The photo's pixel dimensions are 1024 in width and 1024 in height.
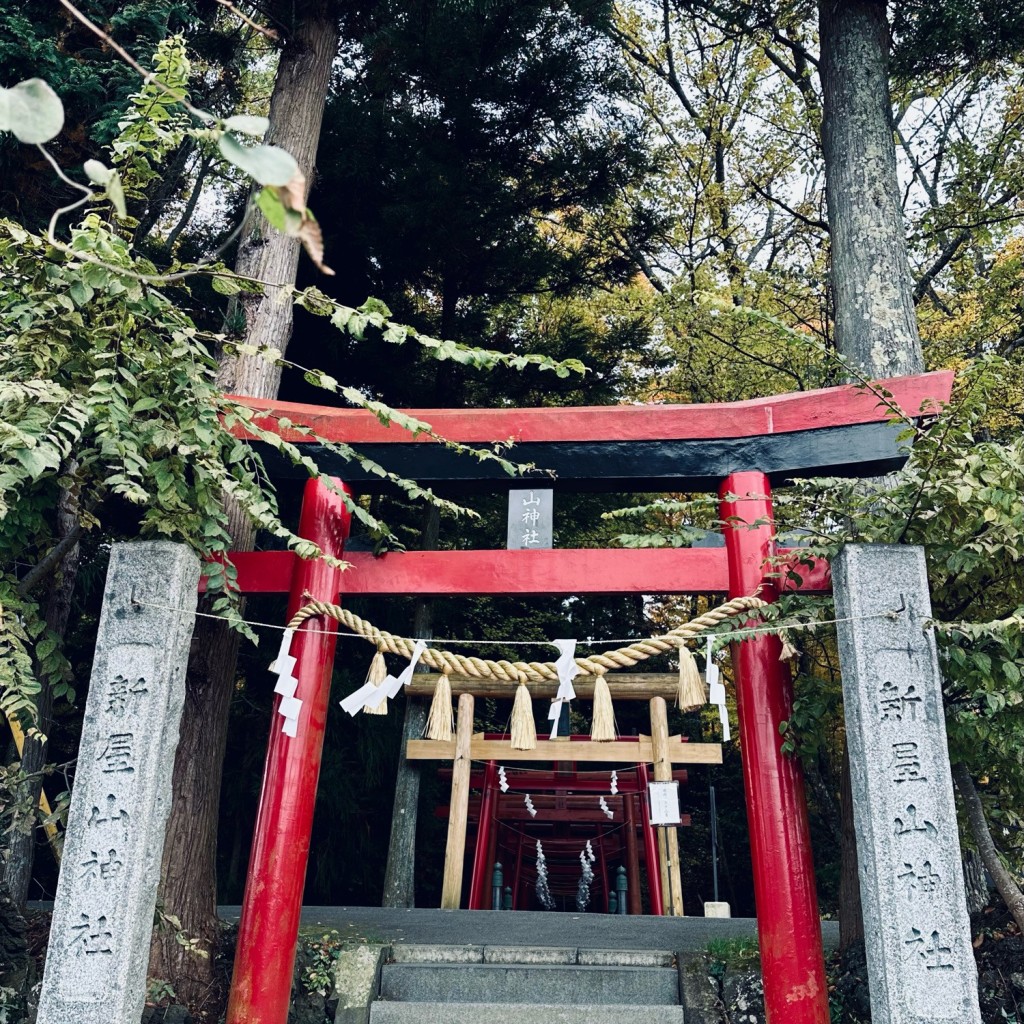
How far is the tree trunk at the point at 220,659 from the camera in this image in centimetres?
561

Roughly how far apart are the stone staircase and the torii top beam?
2756mm

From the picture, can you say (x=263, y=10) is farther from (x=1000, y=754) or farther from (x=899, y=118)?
(x=899, y=118)

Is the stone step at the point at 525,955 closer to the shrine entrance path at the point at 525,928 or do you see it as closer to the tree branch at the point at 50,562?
the shrine entrance path at the point at 525,928

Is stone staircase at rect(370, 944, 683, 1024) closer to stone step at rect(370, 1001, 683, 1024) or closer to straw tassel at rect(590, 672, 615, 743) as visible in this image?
A: stone step at rect(370, 1001, 683, 1024)

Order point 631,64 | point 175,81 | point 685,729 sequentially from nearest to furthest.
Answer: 1. point 175,81
2. point 631,64
3. point 685,729

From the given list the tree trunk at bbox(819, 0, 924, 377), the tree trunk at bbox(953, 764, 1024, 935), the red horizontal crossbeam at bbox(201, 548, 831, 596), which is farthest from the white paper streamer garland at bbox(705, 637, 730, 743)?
the tree trunk at bbox(819, 0, 924, 377)

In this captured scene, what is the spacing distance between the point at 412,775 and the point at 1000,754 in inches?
271

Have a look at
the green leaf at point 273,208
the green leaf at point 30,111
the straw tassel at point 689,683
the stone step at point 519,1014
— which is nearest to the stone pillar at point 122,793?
the stone step at point 519,1014

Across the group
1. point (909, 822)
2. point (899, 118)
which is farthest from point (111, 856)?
point (899, 118)

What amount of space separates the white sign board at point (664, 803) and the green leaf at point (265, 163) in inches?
360

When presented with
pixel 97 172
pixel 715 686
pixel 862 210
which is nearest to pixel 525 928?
pixel 715 686

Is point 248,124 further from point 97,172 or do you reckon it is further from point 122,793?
point 122,793

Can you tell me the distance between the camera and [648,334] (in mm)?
11148

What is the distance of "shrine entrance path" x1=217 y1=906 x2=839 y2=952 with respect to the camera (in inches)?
244
